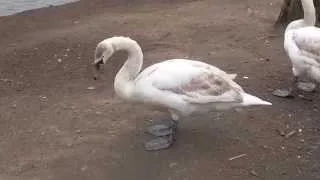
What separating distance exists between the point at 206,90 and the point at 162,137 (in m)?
0.53

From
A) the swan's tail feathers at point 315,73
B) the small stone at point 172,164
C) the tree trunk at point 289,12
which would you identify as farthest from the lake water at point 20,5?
the small stone at point 172,164

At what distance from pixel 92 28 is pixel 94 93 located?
7.56 feet

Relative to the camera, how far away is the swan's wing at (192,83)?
16.0 feet

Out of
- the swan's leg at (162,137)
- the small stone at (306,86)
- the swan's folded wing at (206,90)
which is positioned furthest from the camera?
the small stone at (306,86)

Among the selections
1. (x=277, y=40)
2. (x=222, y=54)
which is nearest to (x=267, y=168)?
(x=222, y=54)

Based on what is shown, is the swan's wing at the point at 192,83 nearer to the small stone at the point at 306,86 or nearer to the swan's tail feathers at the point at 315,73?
the swan's tail feathers at the point at 315,73

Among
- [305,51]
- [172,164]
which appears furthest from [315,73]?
[172,164]

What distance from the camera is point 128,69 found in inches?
203

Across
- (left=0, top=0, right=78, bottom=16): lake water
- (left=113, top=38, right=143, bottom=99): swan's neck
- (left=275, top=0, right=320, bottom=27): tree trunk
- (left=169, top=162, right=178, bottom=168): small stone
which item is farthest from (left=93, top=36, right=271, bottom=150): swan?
(left=0, top=0, right=78, bottom=16): lake water

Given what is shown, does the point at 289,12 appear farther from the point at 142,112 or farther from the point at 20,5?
the point at 20,5

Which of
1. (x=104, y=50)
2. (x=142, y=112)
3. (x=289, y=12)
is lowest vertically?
(x=142, y=112)

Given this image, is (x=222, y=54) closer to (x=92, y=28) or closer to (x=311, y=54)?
(x=311, y=54)

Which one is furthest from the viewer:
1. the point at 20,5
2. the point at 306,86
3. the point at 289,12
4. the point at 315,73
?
the point at 20,5

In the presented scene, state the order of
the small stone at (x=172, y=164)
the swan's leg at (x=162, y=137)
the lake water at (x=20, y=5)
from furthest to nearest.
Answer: the lake water at (x=20, y=5)
the swan's leg at (x=162, y=137)
the small stone at (x=172, y=164)
